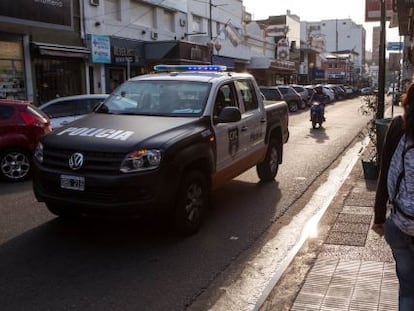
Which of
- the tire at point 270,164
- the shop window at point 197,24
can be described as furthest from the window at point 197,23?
the tire at point 270,164

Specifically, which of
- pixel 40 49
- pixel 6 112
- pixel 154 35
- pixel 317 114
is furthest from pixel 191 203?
pixel 154 35

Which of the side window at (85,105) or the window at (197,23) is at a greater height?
the window at (197,23)

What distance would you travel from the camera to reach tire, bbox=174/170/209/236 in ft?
19.4

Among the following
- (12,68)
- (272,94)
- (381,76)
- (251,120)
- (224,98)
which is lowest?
(251,120)

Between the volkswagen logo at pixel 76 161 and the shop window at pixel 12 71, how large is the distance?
1416cm

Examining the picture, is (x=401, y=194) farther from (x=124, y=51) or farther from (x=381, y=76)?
(x=124, y=51)

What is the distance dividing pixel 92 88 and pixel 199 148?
18570mm

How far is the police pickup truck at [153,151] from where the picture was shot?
5.52 metres

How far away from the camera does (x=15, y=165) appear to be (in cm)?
977

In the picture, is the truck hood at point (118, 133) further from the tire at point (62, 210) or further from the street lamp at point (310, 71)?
the street lamp at point (310, 71)

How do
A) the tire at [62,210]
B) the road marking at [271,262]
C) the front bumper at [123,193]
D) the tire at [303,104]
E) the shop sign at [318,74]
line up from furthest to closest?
the shop sign at [318,74]
the tire at [303,104]
the tire at [62,210]
the front bumper at [123,193]
the road marking at [271,262]

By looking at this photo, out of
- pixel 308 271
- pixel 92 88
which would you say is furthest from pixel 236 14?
pixel 308 271

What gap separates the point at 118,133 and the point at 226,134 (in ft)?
5.65

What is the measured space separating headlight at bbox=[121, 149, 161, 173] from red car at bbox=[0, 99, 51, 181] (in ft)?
16.0
